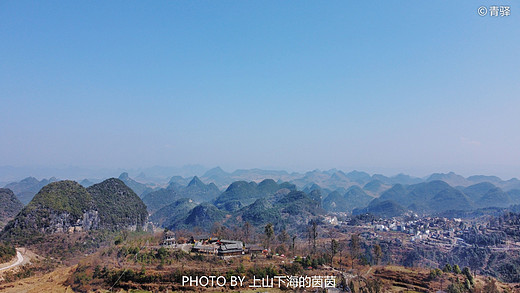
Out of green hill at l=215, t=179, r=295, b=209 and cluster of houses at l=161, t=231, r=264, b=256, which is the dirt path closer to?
cluster of houses at l=161, t=231, r=264, b=256

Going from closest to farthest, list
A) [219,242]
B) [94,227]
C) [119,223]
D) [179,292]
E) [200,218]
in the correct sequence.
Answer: [179,292] → [219,242] → [94,227] → [119,223] → [200,218]

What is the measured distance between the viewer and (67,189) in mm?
55125

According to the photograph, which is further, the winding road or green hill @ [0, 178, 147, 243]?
green hill @ [0, 178, 147, 243]

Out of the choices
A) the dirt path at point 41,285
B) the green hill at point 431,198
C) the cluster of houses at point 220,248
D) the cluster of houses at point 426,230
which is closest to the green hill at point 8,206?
the dirt path at point 41,285

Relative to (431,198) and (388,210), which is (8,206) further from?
(431,198)

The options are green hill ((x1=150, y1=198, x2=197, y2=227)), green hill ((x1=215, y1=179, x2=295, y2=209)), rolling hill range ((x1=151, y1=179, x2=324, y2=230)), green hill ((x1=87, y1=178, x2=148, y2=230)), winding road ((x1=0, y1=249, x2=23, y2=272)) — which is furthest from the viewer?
green hill ((x1=215, y1=179, x2=295, y2=209))

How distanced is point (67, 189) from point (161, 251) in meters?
36.9

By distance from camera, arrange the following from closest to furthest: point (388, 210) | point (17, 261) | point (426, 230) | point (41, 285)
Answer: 1. point (41, 285)
2. point (17, 261)
3. point (426, 230)
4. point (388, 210)

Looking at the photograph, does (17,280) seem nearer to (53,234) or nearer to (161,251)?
(161,251)

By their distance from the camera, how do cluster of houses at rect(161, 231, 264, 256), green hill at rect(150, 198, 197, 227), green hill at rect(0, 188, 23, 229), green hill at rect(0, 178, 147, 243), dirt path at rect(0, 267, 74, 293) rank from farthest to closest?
1. green hill at rect(150, 198, 197, 227)
2. green hill at rect(0, 188, 23, 229)
3. green hill at rect(0, 178, 147, 243)
4. cluster of houses at rect(161, 231, 264, 256)
5. dirt path at rect(0, 267, 74, 293)

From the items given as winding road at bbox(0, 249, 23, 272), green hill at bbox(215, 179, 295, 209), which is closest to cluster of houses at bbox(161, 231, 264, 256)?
winding road at bbox(0, 249, 23, 272)

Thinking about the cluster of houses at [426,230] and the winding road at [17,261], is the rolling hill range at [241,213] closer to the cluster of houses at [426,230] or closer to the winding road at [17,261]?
the cluster of houses at [426,230]

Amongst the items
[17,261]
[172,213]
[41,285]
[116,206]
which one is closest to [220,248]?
[41,285]

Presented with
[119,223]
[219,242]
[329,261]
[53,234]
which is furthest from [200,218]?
[329,261]
